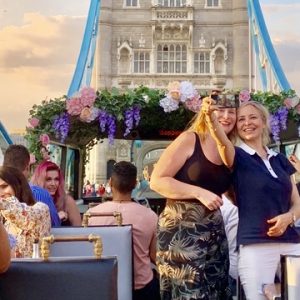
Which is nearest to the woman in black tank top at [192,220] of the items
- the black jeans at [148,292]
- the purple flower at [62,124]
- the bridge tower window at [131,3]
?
the black jeans at [148,292]

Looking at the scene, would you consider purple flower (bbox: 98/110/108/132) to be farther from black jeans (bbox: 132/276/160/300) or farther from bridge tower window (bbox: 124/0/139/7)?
bridge tower window (bbox: 124/0/139/7)

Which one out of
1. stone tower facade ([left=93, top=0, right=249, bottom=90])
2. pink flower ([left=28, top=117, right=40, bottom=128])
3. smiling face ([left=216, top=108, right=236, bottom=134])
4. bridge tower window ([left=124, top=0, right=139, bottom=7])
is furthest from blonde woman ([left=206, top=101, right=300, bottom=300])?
bridge tower window ([left=124, top=0, right=139, bottom=7])

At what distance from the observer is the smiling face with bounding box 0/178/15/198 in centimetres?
293

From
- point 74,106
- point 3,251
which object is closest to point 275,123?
point 74,106

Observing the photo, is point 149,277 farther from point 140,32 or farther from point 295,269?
point 140,32

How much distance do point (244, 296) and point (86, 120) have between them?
4.68 m

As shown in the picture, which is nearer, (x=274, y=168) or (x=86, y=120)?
(x=274, y=168)

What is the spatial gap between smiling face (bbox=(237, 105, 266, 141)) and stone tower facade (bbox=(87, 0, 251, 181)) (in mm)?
38535

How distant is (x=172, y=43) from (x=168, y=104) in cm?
3615

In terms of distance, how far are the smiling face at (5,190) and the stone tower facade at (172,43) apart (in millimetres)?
38276

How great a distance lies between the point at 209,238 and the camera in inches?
96.6

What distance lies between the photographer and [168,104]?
6926 mm

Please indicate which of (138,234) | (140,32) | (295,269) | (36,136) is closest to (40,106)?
(36,136)

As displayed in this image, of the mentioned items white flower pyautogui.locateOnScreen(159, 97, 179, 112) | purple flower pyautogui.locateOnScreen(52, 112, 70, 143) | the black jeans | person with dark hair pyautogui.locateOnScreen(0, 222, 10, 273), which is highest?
white flower pyautogui.locateOnScreen(159, 97, 179, 112)
